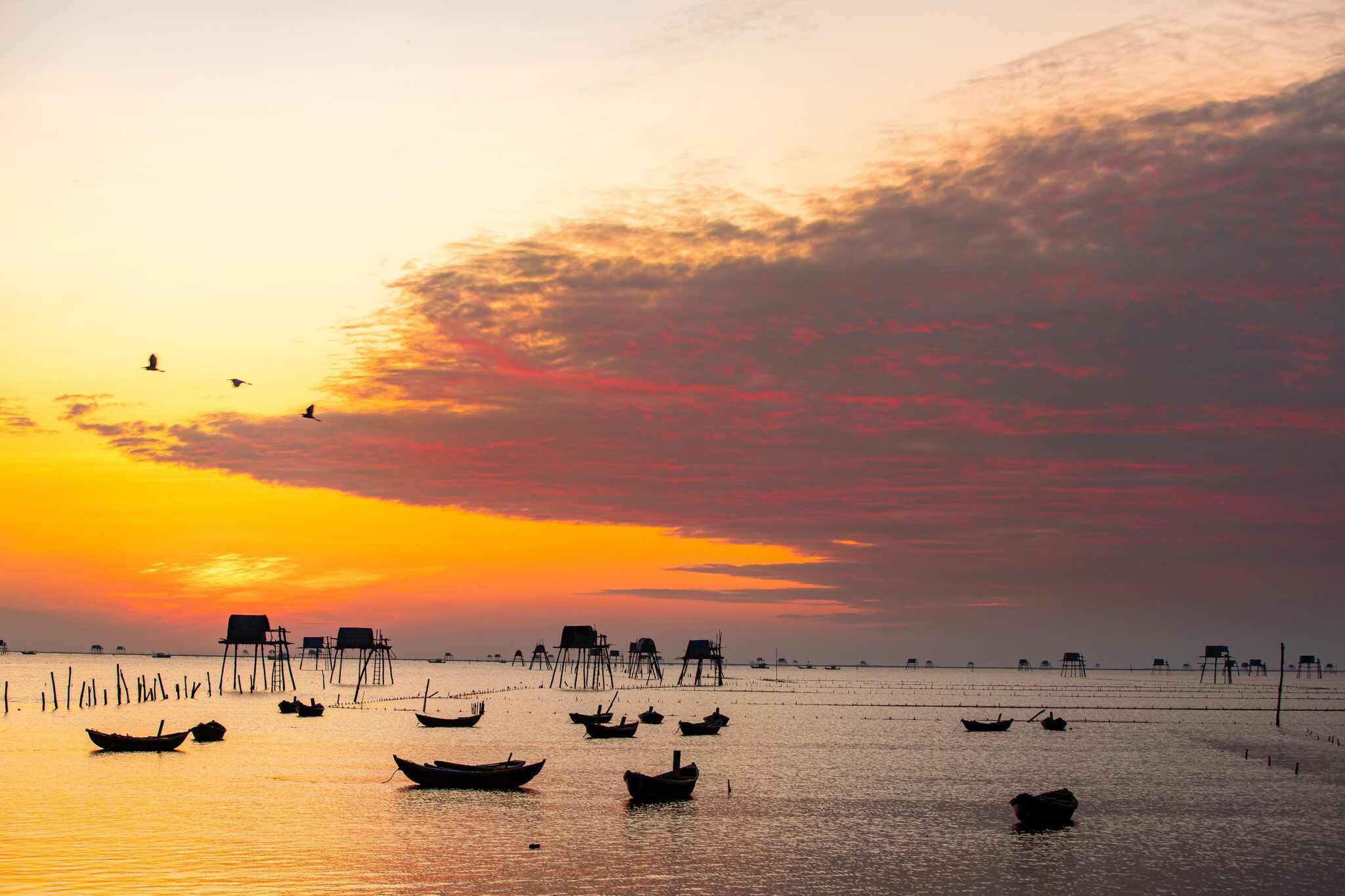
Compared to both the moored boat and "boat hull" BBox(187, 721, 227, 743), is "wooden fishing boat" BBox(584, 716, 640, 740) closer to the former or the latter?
"boat hull" BBox(187, 721, 227, 743)

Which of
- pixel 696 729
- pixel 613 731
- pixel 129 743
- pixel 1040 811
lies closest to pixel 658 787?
pixel 1040 811

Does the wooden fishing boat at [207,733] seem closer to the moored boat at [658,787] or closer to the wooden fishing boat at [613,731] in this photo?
the wooden fishing boat at [613,731]

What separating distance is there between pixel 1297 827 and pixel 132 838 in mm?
47436

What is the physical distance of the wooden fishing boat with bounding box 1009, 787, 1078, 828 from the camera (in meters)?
47.5

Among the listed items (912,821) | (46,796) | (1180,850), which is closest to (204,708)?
(46,796)

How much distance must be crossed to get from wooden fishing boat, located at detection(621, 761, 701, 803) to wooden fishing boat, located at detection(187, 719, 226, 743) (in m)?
39.7

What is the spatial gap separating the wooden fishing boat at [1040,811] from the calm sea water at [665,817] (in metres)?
0.70

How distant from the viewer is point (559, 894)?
3422 centimetres

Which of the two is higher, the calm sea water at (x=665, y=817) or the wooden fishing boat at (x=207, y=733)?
the calm sea water at (x=665, y=817)

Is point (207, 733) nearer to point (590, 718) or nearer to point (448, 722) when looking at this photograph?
point (448, 722)

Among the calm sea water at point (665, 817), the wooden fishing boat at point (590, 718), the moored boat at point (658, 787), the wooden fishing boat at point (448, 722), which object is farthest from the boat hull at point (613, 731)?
the moored boat at point (658, 787)

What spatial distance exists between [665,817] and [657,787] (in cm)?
343

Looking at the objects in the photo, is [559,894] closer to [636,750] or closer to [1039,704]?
[636,750]

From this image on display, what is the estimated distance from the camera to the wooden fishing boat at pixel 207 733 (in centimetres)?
7838
